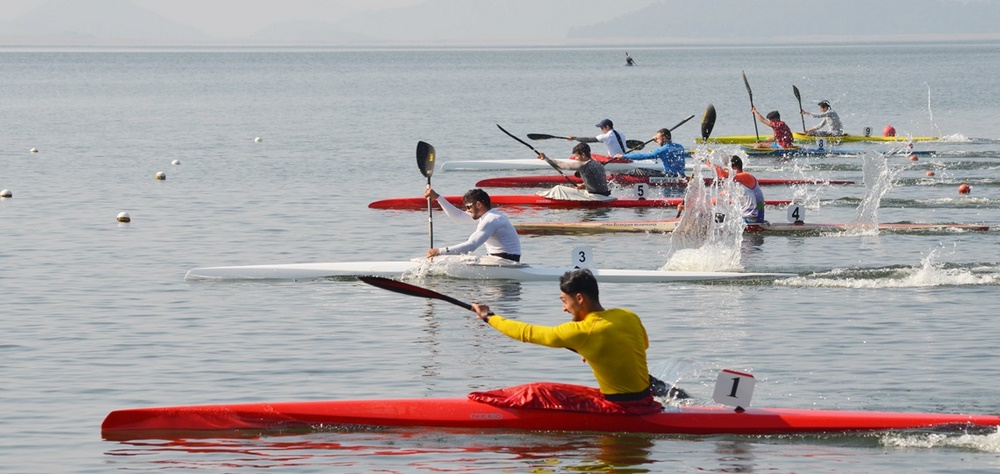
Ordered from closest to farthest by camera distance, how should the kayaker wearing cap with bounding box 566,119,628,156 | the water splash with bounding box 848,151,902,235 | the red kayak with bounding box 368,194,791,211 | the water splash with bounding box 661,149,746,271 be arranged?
the water splash with bounding box 661,149,746,271 → the water splash with bounding box 848,151,902,235 → the red kayak with bounding box 368,194,791,211 → the kayaker wearing cap with bounding box 566,119,628,156

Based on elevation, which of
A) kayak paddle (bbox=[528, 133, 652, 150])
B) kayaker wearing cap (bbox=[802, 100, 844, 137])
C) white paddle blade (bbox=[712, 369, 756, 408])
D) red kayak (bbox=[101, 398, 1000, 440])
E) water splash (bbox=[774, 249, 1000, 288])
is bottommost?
red kayak (bbox=[101, 398, 1000, 440])

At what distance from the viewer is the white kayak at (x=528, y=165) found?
110ft

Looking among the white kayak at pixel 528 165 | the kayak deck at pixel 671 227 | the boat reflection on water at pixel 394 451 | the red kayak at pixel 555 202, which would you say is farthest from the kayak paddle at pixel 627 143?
the boat reflection on water at pixel 394 451

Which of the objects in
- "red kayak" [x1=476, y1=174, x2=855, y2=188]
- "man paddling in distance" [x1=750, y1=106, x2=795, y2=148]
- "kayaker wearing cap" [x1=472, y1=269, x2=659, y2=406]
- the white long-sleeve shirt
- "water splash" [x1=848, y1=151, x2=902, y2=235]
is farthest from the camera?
"man paddling in distance" [x1=750, y1=106, x2=795, y2=148]

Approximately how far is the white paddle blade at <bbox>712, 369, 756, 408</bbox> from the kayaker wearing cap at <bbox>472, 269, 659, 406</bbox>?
690mm

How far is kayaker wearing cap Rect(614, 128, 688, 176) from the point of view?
29828 millimetres

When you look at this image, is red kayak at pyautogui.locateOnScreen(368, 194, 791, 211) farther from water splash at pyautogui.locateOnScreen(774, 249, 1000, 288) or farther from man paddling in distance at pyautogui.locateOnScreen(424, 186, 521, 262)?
man paddling in distance at pyautogui.locateOnScreen(424, 186, 521, 262)

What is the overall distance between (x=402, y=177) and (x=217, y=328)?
21549mm

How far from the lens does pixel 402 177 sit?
127ft

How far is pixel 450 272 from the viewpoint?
1994 centimetres

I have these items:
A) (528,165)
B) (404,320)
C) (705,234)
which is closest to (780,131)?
(528,165)

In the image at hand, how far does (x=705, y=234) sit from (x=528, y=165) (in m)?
15.4

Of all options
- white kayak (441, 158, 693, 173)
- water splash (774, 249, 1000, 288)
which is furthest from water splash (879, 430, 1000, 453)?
white kayak (441, 158, 693, 173)

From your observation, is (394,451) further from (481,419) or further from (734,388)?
(734,388)
